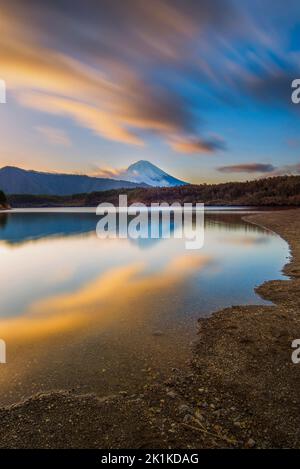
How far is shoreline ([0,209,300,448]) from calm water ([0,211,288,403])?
47 centimetres

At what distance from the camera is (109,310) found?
1069 cm

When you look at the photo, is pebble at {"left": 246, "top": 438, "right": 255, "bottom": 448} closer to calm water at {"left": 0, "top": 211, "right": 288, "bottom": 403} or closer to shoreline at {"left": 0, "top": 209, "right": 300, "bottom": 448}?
shoreline at {"left": 0, "top": 209, "right": 300, "bottom": 448}

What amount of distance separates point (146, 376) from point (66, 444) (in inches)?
86.9

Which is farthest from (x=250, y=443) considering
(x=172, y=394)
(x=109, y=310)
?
(x=109, y=310)

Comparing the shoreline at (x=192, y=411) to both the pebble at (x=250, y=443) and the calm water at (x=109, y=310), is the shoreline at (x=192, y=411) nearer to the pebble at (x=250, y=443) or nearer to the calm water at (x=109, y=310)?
the pebble at (x=250, y=443)

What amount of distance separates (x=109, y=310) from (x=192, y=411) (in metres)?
6.06

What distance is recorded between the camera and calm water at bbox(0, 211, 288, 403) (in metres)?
6.47

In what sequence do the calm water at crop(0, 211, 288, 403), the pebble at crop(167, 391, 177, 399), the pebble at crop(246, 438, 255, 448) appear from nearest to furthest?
1. the pebble at crop(246, 438, 255, 448)
2. the pebble at crop(167, 391, 177, 399)
3. the calm water at crop(0, 211, 288, 403)

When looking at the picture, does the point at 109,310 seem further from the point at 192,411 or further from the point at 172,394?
the point at 192,411

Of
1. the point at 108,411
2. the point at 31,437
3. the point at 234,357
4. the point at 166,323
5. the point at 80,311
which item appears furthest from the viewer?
the point at 80,311

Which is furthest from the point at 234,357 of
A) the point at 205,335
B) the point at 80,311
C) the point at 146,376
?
the point at 80,311

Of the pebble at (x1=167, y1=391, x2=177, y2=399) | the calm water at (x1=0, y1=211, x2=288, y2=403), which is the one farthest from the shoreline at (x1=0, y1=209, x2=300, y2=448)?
the calm water at (x1=0, y1=211, x2=288, y2=403)

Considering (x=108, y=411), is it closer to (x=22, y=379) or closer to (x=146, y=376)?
(x=146, y=376)
